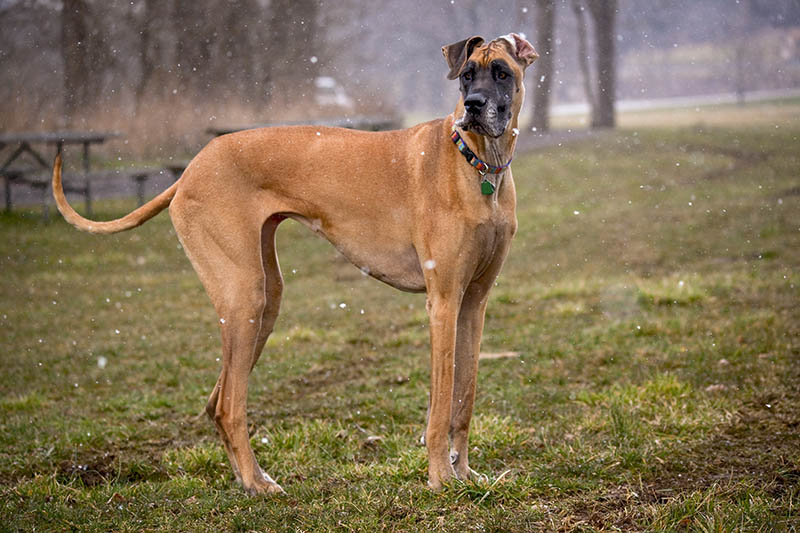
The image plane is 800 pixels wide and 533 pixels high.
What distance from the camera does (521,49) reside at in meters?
3.63

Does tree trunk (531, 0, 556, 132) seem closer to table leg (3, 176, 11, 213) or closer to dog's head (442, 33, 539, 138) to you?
table leg (3, 176, 11, 213)

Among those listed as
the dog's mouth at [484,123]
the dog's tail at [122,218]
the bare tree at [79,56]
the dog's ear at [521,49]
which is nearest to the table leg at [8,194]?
the bare tree at [79,56]

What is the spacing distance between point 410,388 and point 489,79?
2786 millimetres

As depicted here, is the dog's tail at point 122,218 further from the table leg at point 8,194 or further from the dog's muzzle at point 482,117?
the table leg at point 8,194

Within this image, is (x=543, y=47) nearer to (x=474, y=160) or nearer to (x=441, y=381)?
(x=474, y=160)

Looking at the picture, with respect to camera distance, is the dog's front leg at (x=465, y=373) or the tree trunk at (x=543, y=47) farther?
the tree trunk at (x=543, y=47)

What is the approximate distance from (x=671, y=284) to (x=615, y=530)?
5239 millimetres

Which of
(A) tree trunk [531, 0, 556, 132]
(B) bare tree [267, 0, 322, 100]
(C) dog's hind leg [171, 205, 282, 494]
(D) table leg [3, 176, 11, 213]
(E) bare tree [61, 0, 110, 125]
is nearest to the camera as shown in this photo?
(C) dog's hind leg [171, 205, 282, 494]

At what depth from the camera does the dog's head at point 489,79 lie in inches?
131

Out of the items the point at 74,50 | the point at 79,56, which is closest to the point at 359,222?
the point at 74,50

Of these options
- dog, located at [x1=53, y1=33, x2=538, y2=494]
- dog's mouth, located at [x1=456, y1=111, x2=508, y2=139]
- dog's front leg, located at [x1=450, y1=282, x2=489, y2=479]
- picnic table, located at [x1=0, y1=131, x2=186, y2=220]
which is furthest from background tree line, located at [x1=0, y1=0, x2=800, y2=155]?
dog's mouth, located at [x1=456, y1=111, x2=508, y2=139]

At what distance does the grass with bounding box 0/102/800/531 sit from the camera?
11.6 ft

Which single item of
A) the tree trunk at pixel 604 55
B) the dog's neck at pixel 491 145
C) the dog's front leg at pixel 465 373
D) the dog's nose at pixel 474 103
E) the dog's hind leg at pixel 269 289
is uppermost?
the tree trunk at pixel 604 55

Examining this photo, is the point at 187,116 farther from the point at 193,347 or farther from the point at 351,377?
the point at 351,377
